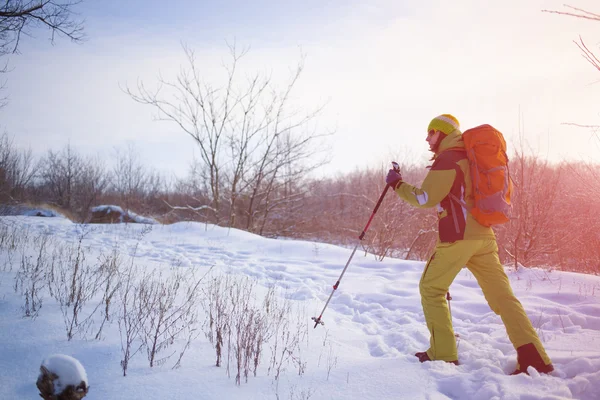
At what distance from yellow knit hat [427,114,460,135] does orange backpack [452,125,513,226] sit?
0.27 metres

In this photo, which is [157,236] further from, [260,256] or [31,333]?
[31,333]

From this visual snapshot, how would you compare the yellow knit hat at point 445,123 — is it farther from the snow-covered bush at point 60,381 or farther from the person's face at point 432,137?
the snow-covered bush at point 60,381

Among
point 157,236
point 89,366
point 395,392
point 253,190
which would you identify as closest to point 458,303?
point 395,392

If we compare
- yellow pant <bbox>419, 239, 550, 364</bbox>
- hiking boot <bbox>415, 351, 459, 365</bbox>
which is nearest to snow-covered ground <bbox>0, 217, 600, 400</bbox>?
hiking boot <bbox>415, 351, 459, 365</bbox>

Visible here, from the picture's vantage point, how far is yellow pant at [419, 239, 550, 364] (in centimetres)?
292

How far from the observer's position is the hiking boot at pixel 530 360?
2.71 metres

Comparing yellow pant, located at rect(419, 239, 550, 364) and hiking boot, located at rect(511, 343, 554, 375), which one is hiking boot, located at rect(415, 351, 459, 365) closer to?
yellow pant, located at rect(419, 239, 550, 364)

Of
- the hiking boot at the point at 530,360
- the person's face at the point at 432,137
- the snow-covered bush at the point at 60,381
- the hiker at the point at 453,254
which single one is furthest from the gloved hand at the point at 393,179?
the snow-covered bush at the point at 60,381

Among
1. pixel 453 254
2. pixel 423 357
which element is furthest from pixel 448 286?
pixel 423 357

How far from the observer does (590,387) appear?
97.2 inches

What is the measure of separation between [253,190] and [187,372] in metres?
12.7

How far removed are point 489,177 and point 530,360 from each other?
157 cm

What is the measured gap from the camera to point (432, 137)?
3.30 metres

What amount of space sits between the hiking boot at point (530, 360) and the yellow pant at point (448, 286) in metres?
0.13
